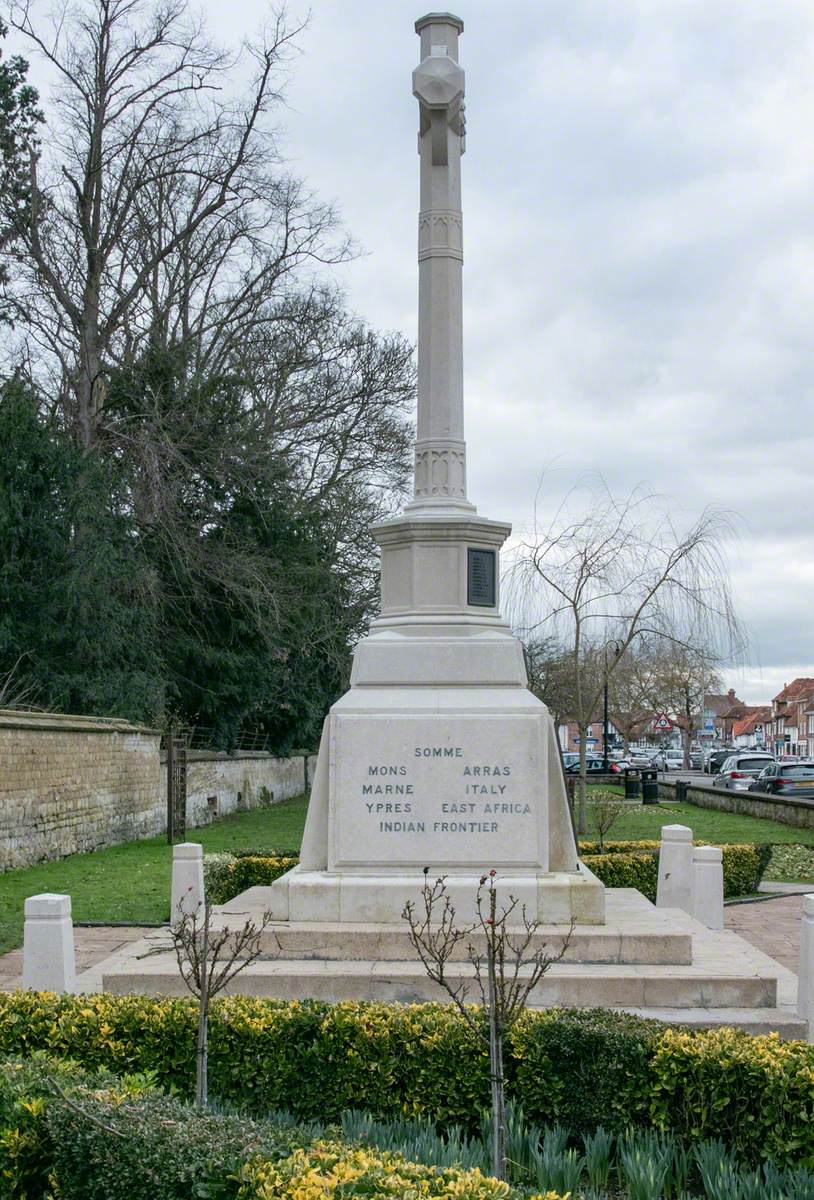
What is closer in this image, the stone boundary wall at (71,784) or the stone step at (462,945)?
the stone step at (462,945)

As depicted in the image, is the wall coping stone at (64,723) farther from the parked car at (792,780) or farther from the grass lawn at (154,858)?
the parked car at (792,780)

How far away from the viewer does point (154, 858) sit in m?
17.9

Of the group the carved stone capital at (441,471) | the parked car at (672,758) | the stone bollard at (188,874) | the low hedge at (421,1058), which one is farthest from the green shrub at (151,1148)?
the parked car at (672,758)

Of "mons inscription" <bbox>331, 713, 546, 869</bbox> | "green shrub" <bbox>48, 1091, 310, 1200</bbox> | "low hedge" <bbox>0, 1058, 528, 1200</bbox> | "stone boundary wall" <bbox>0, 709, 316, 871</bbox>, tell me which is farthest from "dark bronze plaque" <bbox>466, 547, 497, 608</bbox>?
"stone boundary wall" <bbox>0, 709, 316, 871</bbox>

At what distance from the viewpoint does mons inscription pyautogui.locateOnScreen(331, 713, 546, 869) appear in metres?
8.18

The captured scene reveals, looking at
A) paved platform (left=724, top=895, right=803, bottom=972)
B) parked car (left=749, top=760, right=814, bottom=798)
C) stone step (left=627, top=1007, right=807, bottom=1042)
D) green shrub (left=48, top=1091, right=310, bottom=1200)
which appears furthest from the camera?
parked car (left=749, top=760, right=814, bottom=798)

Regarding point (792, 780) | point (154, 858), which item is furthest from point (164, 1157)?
point (792, 780)

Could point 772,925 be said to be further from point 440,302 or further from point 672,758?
point 672,758

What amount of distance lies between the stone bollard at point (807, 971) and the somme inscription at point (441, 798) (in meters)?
1.90

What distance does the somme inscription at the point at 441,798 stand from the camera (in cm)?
818

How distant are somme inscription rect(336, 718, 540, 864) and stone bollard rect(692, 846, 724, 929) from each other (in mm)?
2847

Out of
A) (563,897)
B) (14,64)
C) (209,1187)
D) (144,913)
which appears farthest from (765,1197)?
(14,64)

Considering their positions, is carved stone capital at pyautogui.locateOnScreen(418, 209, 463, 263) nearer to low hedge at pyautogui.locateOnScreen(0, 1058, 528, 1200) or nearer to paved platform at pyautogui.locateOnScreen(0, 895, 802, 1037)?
paved platform at pyautogui.locateOnScreen(0, 895, 802, 1037)

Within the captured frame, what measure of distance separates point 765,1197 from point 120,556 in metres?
19.7
